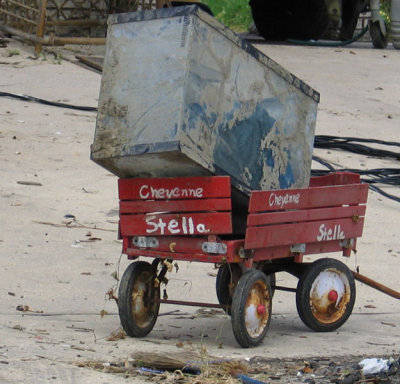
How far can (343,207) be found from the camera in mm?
6281

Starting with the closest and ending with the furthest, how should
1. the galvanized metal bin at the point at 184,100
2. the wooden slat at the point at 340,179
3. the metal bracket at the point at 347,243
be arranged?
the galvanized metal bin at the point at 184,100
the metal bracket at the point at 347,243
the wooden slat at the point at 340,179

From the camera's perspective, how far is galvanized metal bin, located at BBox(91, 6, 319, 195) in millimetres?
5402

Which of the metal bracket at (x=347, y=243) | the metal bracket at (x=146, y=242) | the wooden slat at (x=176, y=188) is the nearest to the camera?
the wooden slat at (x=176, y=188)

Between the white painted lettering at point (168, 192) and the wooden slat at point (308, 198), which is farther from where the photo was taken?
the wooden slat at point (308, 198)

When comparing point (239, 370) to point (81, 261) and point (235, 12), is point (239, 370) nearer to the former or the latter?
point (81, 261)

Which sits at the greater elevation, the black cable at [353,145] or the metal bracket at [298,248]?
the black cable at [353,145]

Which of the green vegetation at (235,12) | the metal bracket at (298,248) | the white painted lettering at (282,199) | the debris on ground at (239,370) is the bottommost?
the debris on ground at (239,370)

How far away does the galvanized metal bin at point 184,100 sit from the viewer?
17.7ft

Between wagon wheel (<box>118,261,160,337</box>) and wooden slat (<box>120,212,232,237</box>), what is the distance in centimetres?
25

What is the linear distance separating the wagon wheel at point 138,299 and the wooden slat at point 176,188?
46cm

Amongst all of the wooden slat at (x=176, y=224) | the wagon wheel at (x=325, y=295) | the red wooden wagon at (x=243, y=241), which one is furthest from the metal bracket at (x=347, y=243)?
the wooden slat at (x=176, y=224)

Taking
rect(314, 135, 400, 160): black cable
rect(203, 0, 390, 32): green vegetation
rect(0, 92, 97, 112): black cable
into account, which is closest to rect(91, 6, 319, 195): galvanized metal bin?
rect(314, 135, 400, 160): black cable

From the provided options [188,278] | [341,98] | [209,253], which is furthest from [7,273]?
[341,98]

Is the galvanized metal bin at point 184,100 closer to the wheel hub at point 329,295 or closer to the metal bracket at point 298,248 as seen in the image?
the metal bracket at point 298,248
